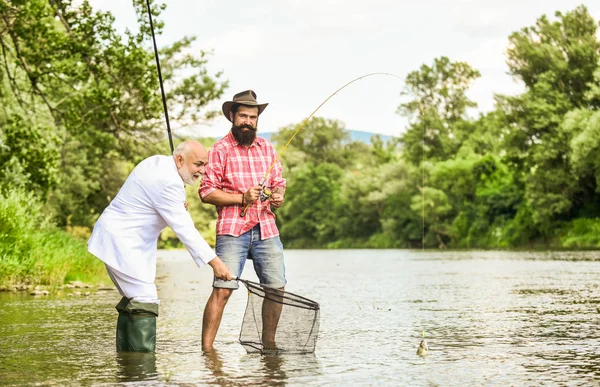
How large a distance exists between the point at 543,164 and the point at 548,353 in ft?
162

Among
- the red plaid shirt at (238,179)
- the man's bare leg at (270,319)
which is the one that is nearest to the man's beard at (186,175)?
the red plaid shirt at (238,179)

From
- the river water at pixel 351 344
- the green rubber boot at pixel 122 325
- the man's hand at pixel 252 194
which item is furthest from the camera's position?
the man's hand at pixel 252 194

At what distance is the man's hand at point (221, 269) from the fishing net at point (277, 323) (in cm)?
45

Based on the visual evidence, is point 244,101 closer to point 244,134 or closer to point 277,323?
point 244,134

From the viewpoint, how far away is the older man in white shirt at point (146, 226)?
7230mm

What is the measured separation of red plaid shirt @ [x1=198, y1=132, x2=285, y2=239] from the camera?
25.8 ft

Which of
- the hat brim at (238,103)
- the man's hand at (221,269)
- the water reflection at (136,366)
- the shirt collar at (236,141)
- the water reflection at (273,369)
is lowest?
the water reflection at (273,369)

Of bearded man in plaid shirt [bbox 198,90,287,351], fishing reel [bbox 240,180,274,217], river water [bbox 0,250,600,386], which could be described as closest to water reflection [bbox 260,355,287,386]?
river water [bbox 0,250,600,386]

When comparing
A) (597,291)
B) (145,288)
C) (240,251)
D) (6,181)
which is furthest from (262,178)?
(6,181)

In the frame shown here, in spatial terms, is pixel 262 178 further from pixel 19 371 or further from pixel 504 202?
pixel 504 202

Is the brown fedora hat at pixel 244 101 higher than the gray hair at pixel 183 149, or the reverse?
the brown fedora hat at pixel 244 101

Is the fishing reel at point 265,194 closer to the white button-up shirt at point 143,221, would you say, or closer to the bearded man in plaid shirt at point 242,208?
the bearded man in plaid shirt at point 242,208

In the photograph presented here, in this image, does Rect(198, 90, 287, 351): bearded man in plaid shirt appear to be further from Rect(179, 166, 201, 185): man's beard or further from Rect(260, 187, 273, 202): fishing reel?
Rect(179, 166, 201, 185): man's beard

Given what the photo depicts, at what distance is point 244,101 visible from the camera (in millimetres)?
7934
